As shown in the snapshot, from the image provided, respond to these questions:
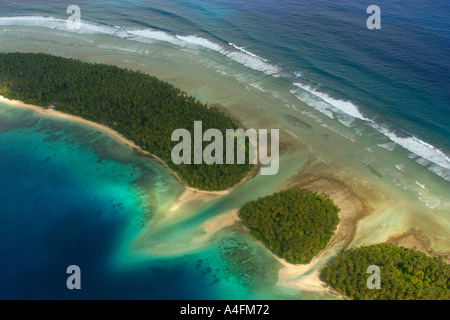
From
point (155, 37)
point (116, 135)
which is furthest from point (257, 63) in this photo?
point (116, 135)

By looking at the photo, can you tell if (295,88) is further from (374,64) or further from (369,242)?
(369,242)

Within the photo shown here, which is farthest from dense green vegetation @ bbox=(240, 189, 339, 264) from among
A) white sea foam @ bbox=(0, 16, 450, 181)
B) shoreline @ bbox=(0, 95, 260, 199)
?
white sea foam @ bbox=(0, 16, 450, 181)

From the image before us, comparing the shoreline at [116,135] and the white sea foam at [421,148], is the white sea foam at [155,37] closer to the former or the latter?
the white sea foam at [421,148]

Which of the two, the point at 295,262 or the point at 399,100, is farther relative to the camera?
the point at 399,100

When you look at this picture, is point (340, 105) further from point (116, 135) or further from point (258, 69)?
point (116, 135)

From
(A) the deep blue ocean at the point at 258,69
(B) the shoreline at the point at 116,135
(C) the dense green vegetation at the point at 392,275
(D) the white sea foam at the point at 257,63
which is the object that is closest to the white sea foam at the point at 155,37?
(D) the white sea foam at the point at 257,63

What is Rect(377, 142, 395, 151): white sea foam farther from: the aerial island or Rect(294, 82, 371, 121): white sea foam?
the aerial island

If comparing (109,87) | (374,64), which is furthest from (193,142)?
(374,64)
